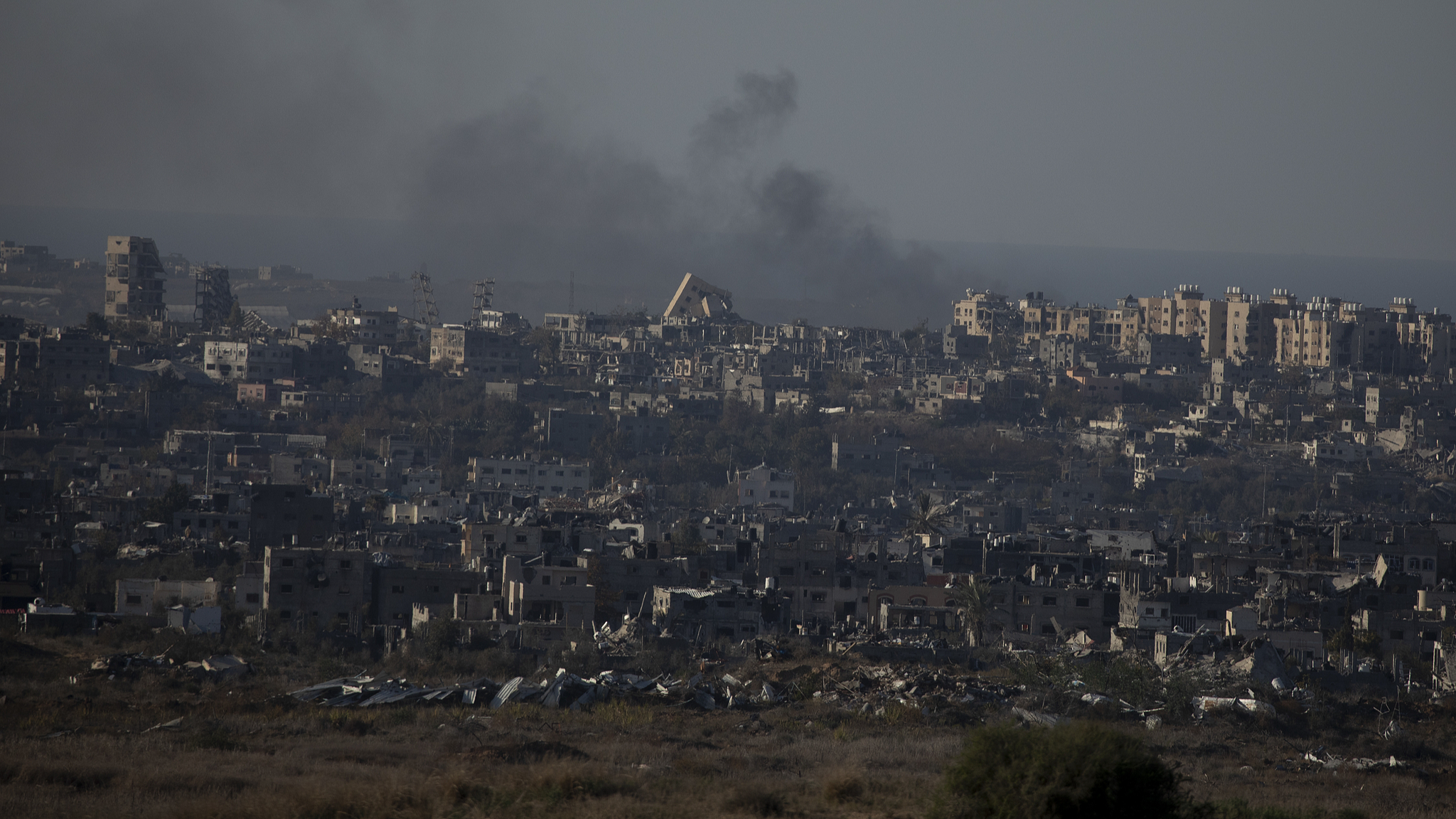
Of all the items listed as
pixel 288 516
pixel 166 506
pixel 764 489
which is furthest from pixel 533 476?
pixel 288 516

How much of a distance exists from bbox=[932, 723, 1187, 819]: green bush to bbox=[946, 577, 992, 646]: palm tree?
14.9m

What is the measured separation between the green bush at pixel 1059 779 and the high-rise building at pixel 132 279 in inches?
2584

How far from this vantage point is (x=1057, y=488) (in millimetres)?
49500

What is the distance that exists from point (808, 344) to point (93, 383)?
25.2 meters

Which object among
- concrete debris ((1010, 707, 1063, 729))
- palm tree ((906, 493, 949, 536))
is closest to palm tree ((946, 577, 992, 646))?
concrete debris ((1010, 707, 1063, 729))

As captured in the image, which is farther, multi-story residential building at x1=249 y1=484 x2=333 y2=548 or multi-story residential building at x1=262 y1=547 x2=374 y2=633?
multi-story residential building at x1=249 y1=484 x2=333 y2=548

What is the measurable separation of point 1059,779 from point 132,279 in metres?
68.0

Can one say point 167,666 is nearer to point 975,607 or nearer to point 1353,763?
point 975,607

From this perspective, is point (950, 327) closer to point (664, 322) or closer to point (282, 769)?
point (664, 322)

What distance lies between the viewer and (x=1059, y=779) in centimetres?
1294

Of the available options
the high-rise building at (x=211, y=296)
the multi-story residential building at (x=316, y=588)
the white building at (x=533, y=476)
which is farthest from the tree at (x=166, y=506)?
the high-rise building at (x=211, y=296)

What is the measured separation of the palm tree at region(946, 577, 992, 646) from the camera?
2881 centimetres

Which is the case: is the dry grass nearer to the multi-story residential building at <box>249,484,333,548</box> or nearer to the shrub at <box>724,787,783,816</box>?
the shrub at <box>724,787,783,816</box>

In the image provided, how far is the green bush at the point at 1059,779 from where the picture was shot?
12922 millimetres
